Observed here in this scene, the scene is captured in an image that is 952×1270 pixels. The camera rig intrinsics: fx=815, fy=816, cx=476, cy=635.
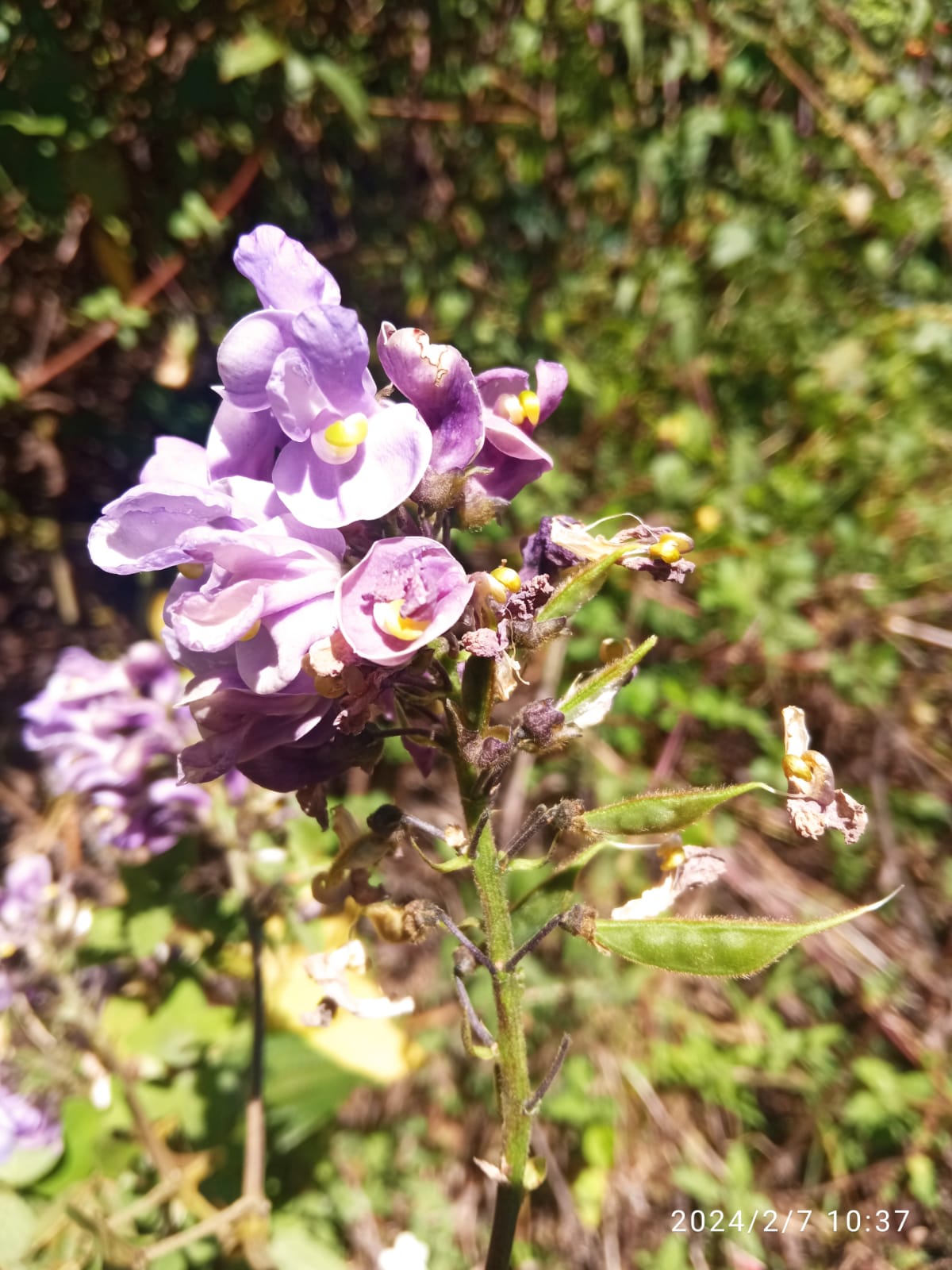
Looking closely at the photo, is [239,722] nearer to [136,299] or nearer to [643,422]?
[136,299]

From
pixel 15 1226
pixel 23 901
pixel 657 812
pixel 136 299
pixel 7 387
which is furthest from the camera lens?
pixel 136 299

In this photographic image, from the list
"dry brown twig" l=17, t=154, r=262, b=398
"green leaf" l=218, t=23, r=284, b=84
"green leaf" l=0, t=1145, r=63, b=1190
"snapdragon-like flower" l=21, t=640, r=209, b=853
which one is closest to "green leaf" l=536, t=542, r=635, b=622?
"snapdragon-like flower" l=21, t=640, r=209, b=853

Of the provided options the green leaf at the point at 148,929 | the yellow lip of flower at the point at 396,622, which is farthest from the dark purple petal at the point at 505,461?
the green leaf at the point at 148,929

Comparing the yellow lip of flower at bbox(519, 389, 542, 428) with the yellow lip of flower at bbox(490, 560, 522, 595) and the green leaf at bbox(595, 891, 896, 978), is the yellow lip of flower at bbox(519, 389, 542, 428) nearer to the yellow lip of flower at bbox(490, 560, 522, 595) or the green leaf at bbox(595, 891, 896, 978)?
the yellow lip of flower at bbox(490, 560, 522, 595)

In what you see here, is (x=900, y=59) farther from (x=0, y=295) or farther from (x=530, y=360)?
(x=0, y=295)

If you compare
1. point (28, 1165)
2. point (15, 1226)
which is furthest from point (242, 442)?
point (28, 1165)

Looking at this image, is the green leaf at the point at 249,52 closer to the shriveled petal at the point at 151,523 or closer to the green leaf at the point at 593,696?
the shriveled petal at the point at 151,523
